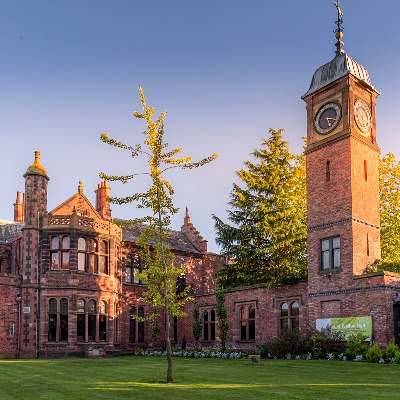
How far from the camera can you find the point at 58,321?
34594 millimetres

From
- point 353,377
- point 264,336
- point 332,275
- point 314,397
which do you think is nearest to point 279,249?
point 264,336

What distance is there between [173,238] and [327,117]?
1986cm

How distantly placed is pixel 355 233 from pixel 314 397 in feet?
54.5

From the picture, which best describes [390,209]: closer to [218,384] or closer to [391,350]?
[391,350]

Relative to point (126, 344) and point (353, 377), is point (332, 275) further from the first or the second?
point (126, 344)

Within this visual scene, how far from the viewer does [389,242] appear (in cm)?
3950

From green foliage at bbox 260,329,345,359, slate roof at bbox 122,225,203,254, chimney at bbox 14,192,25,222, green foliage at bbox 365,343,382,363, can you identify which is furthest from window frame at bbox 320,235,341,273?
chimney at bbox 14,192,25,222

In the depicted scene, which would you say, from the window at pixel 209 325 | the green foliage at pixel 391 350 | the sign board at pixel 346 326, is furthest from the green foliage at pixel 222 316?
the green foliage at pixel 391 350

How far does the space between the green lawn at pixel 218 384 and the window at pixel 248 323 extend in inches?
486

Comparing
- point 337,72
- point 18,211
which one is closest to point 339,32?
point 337,72

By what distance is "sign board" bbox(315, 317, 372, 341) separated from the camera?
1050 inches

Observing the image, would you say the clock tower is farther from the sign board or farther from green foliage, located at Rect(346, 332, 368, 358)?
green foliage, located at Rect(346, 332, 368, 358)

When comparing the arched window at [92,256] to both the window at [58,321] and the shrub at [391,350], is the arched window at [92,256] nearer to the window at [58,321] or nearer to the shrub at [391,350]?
the window at [58,321]

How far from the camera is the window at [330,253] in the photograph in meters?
29.2
